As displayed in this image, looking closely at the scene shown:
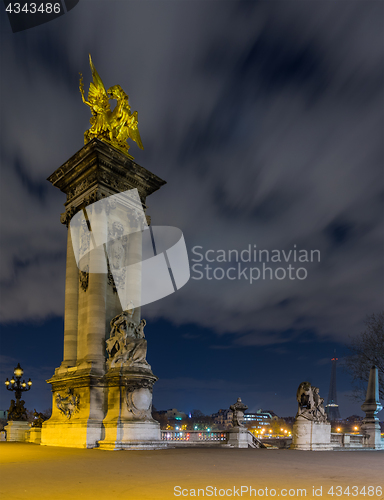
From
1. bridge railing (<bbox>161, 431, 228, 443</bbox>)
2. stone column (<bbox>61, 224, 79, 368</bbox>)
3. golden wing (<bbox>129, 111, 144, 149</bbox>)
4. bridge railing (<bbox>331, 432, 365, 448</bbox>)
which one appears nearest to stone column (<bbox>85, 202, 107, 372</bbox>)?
stone column (<bbox>61, 224, 79, 368</bbox>)

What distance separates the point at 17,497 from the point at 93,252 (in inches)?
643

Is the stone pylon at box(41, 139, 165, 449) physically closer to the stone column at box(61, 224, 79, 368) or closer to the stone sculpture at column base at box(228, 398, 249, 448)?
the stone column at box(61, 224, 79, 368)

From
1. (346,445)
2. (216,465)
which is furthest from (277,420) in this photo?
(216,465)

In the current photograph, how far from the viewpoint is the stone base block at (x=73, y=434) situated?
64.9ft

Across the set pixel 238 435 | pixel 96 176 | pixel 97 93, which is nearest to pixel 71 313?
pixel 96 176

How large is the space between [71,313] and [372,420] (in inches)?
782

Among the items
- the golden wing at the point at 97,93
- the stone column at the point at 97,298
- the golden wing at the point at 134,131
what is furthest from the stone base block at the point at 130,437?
the golden wing at the point at 97,93

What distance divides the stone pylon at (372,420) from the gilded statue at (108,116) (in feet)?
71.2

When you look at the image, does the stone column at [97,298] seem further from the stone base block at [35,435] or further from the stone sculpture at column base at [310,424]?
the stone sculpture at column base at [310,424]

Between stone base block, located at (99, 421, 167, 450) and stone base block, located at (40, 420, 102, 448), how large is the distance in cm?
49

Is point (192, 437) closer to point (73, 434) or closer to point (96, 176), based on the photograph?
point (73, 434)

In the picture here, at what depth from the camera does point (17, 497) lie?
24.9ft

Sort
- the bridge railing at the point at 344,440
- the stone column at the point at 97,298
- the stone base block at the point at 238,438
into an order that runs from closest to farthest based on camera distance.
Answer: the stone column at the point at 97,298 → the stone base block at the point at 238,438 → the bridge railing at the point at 344,440

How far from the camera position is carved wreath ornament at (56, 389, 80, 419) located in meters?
21.4
